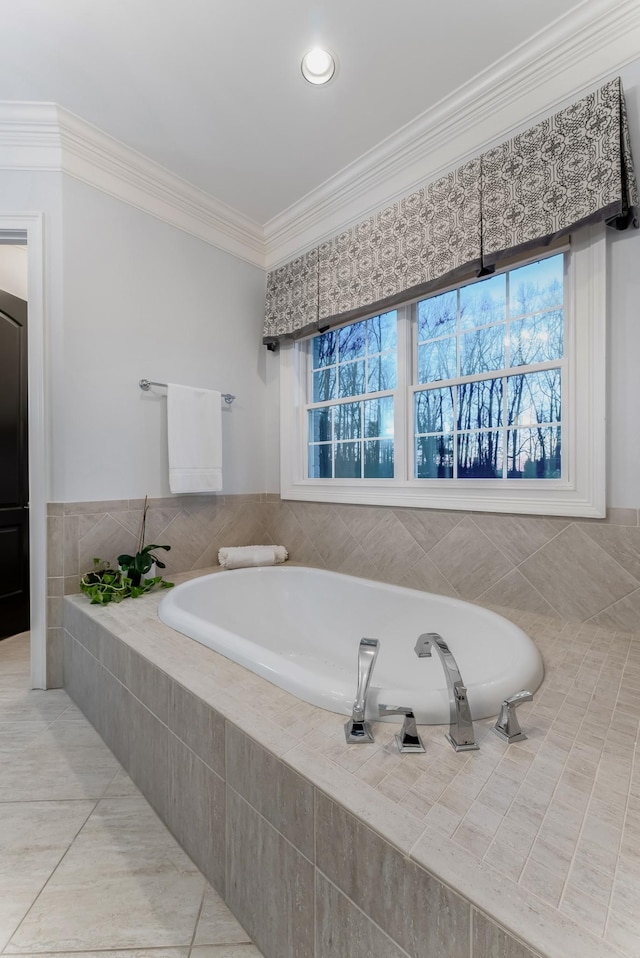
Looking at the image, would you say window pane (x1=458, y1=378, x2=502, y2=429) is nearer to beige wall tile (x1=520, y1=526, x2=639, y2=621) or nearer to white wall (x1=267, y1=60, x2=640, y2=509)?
white wall (x1=267, y1=60, x2=640, y2=509)

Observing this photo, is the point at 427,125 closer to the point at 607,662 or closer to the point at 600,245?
the point at 600,245

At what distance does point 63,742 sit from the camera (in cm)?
164

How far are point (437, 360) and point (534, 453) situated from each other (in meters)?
0.67

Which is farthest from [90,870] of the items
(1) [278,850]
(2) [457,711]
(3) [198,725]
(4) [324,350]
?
(4) [324,350]

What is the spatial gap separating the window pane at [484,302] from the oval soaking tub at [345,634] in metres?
1.26

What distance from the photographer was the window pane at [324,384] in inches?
106

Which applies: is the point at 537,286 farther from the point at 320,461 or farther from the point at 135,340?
the point at 135,340

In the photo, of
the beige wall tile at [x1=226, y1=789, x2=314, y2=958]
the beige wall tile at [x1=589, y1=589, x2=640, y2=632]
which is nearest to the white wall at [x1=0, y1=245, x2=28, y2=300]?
the beige wall tile at [x1=226, y1=789, x2=314, y2=958]

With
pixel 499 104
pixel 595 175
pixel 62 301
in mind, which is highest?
pixel 499 104

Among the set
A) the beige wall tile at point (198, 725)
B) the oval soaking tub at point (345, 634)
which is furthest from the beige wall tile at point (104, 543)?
the beige wall tile at point (198, 725)

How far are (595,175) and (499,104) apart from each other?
0.62m

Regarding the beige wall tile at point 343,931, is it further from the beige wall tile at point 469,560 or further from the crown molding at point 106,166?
the crown molding at point 106,166

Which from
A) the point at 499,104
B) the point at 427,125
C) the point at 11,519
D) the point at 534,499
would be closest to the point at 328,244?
the point at 427,125

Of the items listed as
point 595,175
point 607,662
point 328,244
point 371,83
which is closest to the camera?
point 607,662
